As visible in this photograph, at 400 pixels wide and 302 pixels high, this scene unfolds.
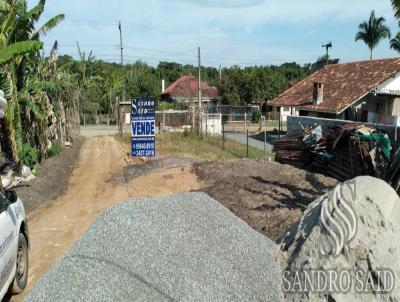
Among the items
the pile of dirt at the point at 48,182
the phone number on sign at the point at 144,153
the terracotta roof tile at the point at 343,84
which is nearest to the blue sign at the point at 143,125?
the phone number on sign at the point at 144,153

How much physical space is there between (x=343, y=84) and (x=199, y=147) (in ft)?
40.5

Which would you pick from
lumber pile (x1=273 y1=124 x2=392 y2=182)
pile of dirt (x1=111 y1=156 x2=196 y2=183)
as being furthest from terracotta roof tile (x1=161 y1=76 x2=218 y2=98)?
pile of dirt (x1=111 y1=156 x2=196 y2=183)

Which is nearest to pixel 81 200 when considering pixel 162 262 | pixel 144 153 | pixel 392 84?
pixel 144 153

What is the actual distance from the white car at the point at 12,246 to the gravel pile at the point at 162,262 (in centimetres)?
80

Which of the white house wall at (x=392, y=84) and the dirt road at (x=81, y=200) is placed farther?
the white house wall at (x=392, y=84)

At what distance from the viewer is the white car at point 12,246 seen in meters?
5.99

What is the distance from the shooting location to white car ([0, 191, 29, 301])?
236 inches

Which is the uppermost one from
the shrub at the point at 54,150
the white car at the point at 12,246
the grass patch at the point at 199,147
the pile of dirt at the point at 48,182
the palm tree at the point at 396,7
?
the palm tree at the point at 396,7

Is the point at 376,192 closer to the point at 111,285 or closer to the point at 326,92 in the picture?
the point at 111,285

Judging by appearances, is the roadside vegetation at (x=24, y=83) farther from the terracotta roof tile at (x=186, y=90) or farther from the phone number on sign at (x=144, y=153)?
the terracotta roof tile at (x=186, y=90)

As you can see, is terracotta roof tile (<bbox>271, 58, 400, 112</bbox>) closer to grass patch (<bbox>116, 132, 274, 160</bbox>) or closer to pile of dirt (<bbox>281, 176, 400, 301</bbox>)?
grass patch (<bbox>116, 132, 274, 160</bbox>)

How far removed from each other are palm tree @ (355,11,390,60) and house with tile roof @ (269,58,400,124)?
3070 centimetres

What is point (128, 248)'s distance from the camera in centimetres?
580

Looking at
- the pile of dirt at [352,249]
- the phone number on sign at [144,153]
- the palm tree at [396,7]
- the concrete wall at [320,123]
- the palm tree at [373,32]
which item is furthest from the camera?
the palm tree at [373,32]
